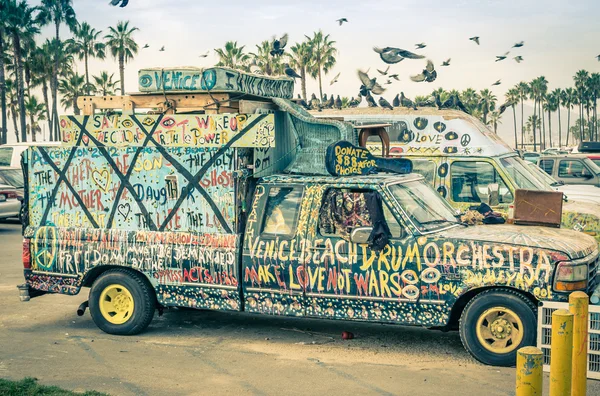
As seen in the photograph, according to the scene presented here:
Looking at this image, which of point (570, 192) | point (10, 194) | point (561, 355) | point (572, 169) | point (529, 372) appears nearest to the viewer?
point (529, 372)

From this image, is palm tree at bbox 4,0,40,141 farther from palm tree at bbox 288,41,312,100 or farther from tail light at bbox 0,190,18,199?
tail light at bbox 0,190,18,199

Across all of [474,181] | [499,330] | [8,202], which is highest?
[474,181]

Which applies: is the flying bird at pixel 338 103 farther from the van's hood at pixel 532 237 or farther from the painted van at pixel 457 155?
the van's hood at pixel 532 237

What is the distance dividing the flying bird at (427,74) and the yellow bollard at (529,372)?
9550mm

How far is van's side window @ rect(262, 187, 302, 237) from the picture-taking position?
7.49 m

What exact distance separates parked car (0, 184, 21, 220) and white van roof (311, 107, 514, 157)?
9.79 m

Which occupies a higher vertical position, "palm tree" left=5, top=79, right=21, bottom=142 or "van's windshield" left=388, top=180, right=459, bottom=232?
"palm tree" left=5, top=79, right=21, bottom=142

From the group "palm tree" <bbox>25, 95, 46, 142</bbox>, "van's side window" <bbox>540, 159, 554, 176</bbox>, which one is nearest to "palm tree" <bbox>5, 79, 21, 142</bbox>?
"palm tree" <bbox>25, 95, 46, 142</bbox>

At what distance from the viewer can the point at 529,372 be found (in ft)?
12.7

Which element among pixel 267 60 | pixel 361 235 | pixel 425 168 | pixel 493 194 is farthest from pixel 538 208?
pixel 267 60

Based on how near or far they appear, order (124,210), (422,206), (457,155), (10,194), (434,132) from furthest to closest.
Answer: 1. (10,194)
2. (434,132)
3. (457,155)
4. (124,210)
5. (422,206)

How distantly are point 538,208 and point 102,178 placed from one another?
4.63 metres

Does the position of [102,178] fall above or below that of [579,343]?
above

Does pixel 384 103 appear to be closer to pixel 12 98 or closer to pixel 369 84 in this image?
pixel 369 84
